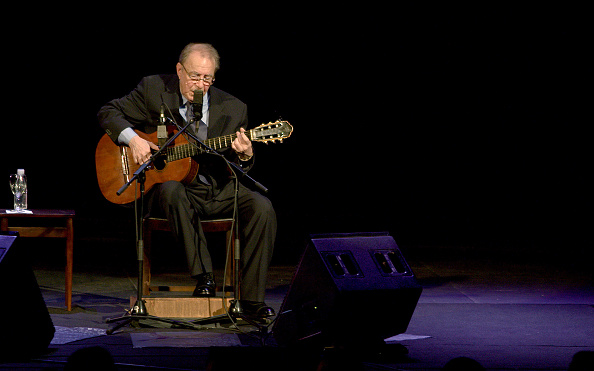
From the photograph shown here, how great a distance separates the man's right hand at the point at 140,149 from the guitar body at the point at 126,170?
0.18 metres

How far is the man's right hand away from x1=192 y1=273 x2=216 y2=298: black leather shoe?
64cm

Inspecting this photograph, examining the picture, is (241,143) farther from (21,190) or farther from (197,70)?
(21,190)

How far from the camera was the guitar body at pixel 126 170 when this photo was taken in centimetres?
386

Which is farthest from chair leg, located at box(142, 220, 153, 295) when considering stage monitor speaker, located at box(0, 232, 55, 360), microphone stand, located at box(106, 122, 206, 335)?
stage monitor speaker, located at box(0, 232, 55, 360)

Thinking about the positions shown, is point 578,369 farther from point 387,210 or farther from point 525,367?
point 387,210

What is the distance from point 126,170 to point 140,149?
372mm

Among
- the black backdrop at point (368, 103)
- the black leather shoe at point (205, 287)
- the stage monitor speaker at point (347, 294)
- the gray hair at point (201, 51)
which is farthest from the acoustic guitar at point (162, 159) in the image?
the black backdrop at point (368, 103)

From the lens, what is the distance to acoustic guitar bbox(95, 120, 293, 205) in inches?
145

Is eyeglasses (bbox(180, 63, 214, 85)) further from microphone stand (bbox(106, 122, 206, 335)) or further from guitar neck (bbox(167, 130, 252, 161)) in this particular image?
microphone stand (bbox(106, 122, 206, 335))

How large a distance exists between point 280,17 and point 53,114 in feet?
8.86

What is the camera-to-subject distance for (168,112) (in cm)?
392

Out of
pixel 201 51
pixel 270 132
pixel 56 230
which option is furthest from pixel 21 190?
pixel 270 132

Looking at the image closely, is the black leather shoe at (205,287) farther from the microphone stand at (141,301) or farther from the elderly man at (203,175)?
the microphone stand at (141,301)

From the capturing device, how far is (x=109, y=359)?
156cm
